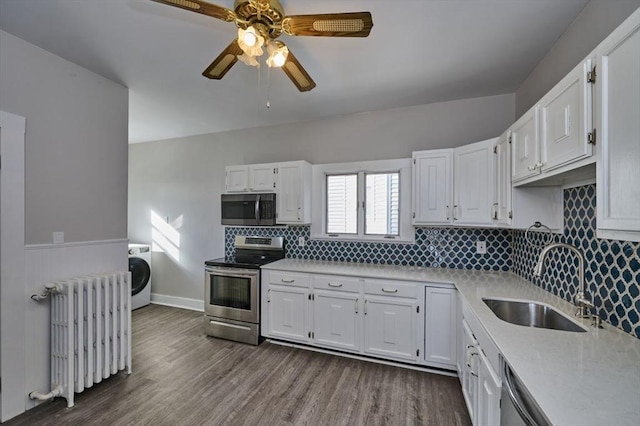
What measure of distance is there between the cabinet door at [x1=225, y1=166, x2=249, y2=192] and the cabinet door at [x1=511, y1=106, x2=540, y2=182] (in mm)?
2886


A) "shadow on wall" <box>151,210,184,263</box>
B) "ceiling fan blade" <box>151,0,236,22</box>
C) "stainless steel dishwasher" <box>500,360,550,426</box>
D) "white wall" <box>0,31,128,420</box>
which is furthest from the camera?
"shadow on wall" <box>151,210,184,263</box>

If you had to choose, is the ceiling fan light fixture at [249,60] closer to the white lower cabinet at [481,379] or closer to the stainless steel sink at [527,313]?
the white lower cabinet at [481,379]

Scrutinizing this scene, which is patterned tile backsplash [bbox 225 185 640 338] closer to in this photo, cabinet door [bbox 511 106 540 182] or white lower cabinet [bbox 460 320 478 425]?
cabinet door [bbox 511 106 540 182]

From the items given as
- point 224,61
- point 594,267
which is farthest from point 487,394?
point 224,61

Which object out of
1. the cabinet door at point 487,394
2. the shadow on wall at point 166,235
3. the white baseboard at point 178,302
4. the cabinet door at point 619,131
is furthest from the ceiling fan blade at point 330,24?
the white baseboard at point 178,302

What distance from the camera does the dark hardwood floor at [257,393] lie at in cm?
197

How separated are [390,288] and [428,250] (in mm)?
742

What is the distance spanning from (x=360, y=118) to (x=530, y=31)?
1784 millimetres

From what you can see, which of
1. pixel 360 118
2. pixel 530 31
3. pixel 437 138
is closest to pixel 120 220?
pixel 360 118

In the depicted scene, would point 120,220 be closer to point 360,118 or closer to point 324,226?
point 324,226

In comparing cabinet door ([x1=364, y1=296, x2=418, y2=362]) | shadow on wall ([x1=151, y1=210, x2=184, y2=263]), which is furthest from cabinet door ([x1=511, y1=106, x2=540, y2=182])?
shadow on wall ([x1=151, y1=210, x2=184, y2=263])

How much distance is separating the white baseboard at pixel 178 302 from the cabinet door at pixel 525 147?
4.32m

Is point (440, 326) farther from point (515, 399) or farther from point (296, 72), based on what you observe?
point (296, 72)

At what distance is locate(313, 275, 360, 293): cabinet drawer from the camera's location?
2756 mm
